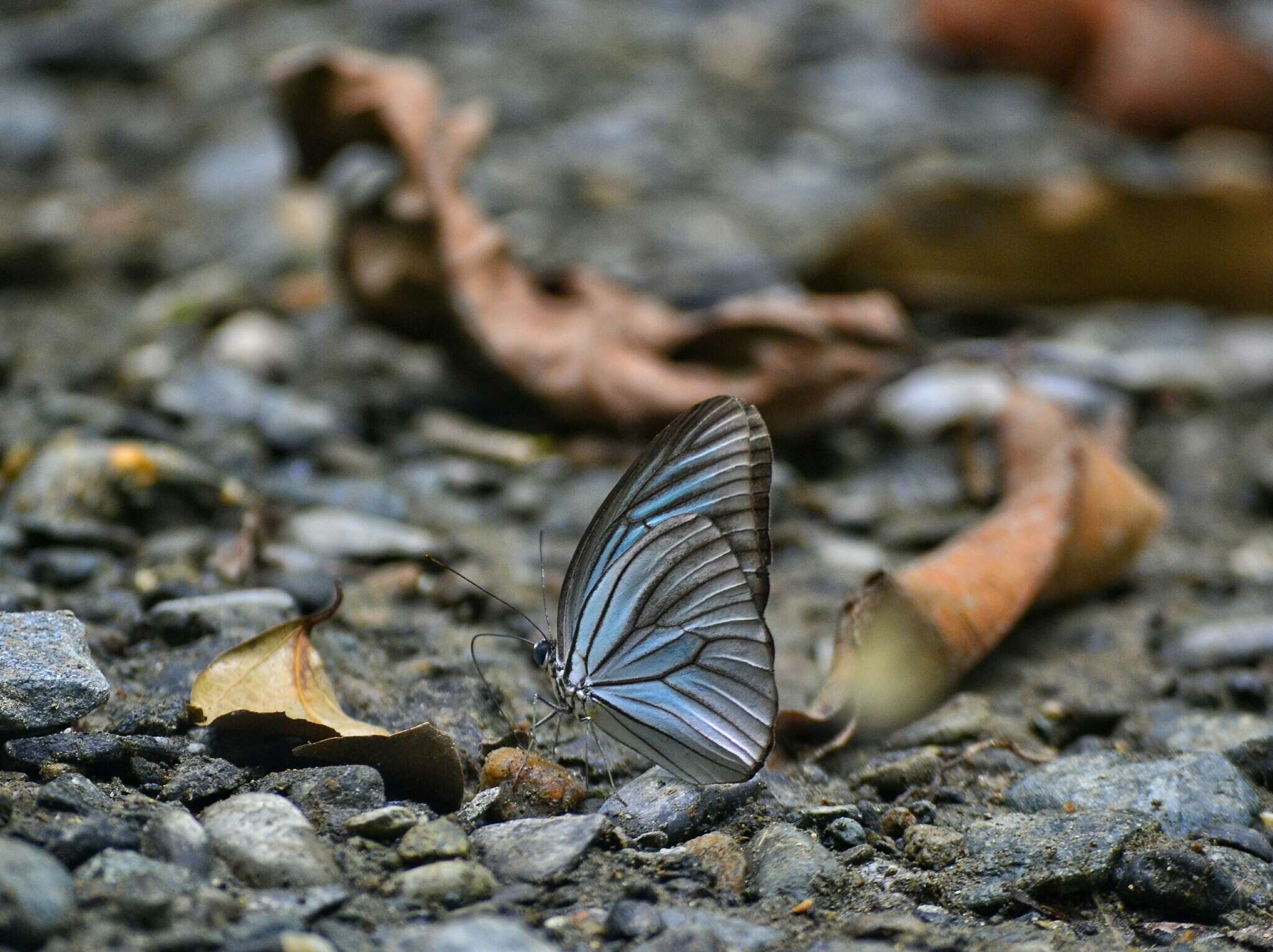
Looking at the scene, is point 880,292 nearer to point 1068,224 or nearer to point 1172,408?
point 1068,224

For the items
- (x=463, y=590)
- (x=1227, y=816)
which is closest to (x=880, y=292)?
(x=463, y=590)

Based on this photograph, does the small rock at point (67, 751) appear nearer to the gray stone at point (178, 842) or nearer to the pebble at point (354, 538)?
the gray stone at point (178, 842)

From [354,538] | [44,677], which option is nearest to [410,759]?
[44,677]

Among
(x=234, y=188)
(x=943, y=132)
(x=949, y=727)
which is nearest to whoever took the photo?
(x=949, y=727)

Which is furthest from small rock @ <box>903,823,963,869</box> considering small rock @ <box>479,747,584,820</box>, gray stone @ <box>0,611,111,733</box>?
gray stone @ <box>0,611,111,733</box>

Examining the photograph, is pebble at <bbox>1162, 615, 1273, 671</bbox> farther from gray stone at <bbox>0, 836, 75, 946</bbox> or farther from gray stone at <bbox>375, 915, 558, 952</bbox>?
gray stone at <bbox>0, 836, 75, 946</bbox>

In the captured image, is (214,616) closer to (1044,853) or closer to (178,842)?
(178,842)
